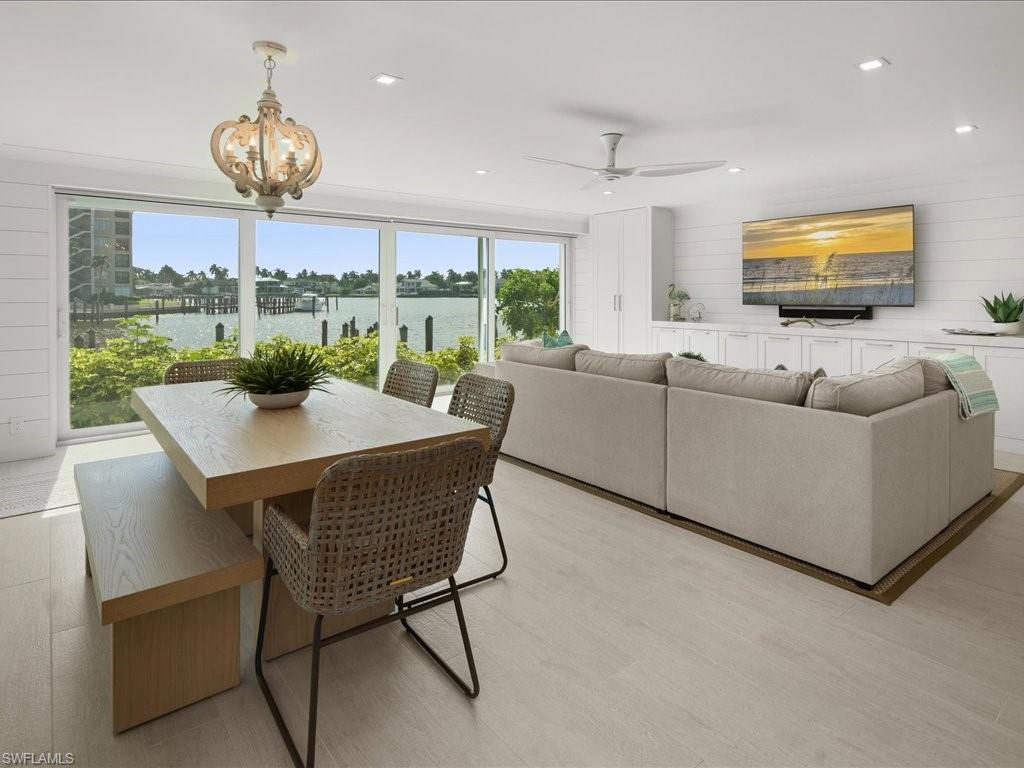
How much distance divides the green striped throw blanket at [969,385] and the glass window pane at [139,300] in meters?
5.49

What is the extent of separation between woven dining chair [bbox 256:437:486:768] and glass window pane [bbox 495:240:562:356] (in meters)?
6.01

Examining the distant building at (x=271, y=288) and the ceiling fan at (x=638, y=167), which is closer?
the ceiling fan at (x=638, y=167)

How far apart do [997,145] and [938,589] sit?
3560 millimetres

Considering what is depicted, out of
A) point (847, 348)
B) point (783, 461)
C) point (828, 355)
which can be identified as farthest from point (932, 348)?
point (783, 461)

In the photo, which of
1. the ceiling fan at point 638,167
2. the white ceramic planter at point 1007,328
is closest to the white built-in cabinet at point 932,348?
the white ceramic planter at point 1007,328

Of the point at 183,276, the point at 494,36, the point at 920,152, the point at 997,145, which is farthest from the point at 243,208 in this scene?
the point at 997,145

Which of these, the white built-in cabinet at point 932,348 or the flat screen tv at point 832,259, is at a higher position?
the flat screen tv at point 832,259

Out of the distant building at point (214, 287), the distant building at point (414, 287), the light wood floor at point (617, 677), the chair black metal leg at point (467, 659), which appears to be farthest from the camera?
the distant building at point (414, 287)

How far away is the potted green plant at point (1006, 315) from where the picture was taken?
189 inches

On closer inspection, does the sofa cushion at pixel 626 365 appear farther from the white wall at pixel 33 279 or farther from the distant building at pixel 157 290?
the distant building at pixel 157 290

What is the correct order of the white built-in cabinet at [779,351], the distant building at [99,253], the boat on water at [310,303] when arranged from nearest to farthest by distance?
the distant building at [99,253]
the white built-in cabinet at [779,351]
the boat on water at [310,303]

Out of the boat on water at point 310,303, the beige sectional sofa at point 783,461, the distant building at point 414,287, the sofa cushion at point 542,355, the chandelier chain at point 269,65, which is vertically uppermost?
the chandelier chain at point 269,65

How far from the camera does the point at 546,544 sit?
9.87 feet

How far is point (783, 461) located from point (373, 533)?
78.3 inches
